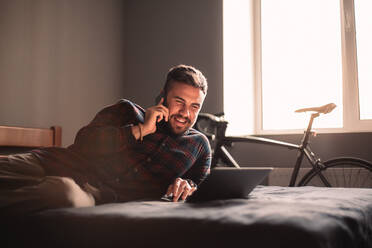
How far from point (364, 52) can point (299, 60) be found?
0.51m

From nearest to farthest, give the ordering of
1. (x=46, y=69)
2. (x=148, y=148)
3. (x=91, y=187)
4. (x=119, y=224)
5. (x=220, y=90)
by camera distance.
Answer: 1. (x=119, y=224)
2. (x=91, y=187)
3. (x=148, y=148)
4. (x=46, y=69)
5. (x=220, y=90)

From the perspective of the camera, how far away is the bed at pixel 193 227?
2.30 ft

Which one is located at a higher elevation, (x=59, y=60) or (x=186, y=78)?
(x=59, y=60)

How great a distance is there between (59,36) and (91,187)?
2.03 metres

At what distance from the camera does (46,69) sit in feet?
9.17

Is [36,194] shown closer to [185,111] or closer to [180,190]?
[180,190]

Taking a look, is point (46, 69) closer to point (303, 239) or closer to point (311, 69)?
point (311, 69)

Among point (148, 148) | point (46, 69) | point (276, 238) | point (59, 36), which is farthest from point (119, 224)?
point (59, 36)

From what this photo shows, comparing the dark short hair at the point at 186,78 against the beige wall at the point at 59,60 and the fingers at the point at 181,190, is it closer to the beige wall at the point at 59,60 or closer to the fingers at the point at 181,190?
the fingers at the point at 181,190

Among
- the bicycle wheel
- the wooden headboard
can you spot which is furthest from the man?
the bicycle wheel

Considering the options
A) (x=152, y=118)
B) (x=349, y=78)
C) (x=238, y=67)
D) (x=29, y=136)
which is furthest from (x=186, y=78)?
(x=349, y=78)

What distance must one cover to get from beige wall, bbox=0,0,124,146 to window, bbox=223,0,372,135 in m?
1.05

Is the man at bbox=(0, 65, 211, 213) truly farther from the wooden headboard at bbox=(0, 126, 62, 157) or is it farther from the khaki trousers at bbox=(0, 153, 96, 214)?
the wooden headboard at bbox=(0, 126, 62, 157)

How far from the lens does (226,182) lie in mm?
1109
